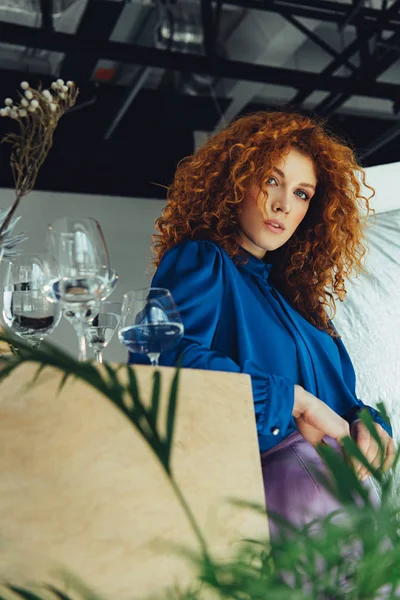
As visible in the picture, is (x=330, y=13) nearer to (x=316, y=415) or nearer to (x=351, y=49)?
(x=351, y=49)

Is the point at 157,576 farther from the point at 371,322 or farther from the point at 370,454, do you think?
the point at 371,322

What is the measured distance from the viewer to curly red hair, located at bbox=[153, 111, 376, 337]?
1780 mm

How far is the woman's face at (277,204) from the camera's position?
175 cm

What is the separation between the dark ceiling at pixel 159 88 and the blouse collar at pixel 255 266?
266 centimetres

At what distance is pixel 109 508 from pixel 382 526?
15.7 inches

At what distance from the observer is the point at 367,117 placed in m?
5.75

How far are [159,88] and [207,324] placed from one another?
402cm

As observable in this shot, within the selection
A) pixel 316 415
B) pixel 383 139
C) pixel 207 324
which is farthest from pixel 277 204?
pixel 383 139

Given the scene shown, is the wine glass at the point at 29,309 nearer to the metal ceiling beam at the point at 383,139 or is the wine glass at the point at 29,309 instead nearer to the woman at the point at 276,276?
the woman at the point at 276,276

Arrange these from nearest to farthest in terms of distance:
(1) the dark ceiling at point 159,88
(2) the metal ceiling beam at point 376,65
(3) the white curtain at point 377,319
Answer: (3) the white curtain at point 377,319, (1) the dark ceiling at point 159,88, (2) the metal ceiling beam at point 376,65

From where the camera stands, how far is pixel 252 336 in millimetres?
1584

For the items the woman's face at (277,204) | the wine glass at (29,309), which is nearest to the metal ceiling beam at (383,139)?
the woman's face at (277,204)

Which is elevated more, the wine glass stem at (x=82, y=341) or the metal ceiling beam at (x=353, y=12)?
the metal ceiling beam at (x=353, y=12)

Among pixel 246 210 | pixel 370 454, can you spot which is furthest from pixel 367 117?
pixel 370 454
